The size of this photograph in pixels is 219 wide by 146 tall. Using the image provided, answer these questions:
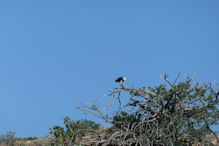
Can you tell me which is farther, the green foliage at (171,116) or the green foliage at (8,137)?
the green foliage at (8,137)

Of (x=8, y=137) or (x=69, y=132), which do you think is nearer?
(x=69, y=132)

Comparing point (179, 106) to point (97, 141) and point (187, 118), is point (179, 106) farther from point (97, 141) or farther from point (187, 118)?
point (97, 141)

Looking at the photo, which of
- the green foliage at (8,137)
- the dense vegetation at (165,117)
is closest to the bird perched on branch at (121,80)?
the dense vegetation at (165,117)

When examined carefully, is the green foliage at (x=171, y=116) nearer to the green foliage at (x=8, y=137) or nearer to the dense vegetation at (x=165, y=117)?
the dense vegetation at (x=165, y=117)

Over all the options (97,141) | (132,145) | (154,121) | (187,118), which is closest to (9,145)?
(97,141)

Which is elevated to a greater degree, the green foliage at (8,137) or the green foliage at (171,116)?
the green foliage at (8,137)

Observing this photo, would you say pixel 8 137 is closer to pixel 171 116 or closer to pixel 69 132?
pixel 69 132

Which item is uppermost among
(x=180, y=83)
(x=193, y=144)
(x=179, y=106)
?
(x=180, y=83)

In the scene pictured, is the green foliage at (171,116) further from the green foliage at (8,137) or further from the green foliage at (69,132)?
the green foliage at (8,137)

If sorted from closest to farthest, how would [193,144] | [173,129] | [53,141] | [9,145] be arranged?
1. [173,129]
2. [193,144]
3. [53,141]
4. [9,145]

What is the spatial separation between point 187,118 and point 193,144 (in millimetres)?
1489

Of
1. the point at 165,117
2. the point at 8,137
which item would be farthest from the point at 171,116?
the point at 8,137

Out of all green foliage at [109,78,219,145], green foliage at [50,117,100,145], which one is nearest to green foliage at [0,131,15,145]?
green foliage at [50,117,100,145]

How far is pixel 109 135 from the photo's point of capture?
48.3 feet
